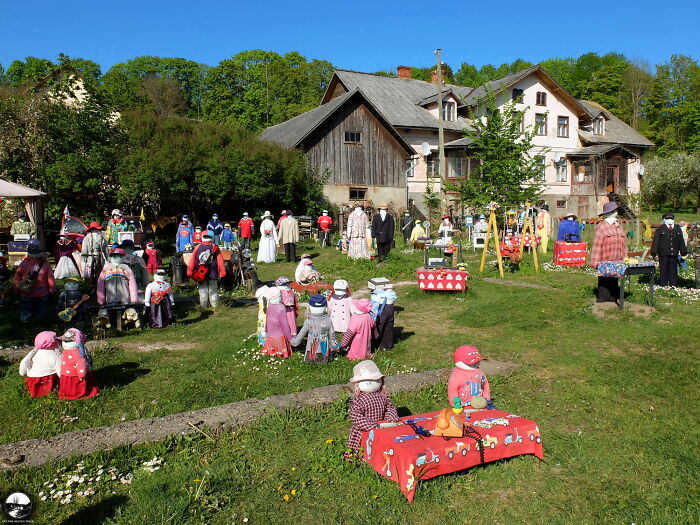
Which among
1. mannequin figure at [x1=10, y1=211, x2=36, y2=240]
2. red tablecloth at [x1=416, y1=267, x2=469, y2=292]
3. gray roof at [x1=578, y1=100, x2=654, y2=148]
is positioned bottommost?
red tablecloth at [x1=416, y1=267, x2=469, y2=292]

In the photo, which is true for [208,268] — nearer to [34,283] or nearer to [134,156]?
[34,283]

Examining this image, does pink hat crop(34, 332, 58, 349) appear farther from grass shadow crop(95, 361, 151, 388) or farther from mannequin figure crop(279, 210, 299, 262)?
mannequin figure crop(279, 210, 299, 262)

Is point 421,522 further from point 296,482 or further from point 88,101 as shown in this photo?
point 88,101

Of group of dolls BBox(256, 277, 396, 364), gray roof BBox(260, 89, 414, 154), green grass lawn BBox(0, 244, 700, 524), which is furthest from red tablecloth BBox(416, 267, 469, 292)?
gray roof BBox(260, 89, 414, 154)

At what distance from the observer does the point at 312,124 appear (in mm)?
31156

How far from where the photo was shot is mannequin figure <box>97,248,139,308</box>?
1023 centimetres

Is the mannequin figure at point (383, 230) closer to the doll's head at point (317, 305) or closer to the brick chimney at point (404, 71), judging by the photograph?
the doll's head at point (317, 305)

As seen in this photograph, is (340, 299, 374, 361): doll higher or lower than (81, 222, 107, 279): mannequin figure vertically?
lower

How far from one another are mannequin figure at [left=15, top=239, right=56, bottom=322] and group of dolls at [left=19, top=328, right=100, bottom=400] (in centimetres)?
484

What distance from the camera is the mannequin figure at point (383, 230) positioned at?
17422mm

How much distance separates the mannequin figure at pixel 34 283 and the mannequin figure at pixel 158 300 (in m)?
2.40

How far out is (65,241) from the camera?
48.5ft

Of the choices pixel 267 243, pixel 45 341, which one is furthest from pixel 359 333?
pixel 267 243

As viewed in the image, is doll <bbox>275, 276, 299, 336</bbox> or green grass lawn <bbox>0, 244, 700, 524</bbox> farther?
doll <bbox>275, 276, 299, 336</bbox>
